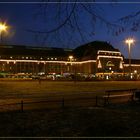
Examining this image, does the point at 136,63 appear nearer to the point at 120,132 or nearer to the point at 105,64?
the point at 105,64

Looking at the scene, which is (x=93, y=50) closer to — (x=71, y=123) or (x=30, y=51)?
(x=30, y=51)

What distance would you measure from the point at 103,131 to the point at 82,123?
1.79 m

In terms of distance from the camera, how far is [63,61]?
141m

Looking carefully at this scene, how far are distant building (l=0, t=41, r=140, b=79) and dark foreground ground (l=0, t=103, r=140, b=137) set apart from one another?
11049 centimetres

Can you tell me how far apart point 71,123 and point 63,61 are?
126556 mm

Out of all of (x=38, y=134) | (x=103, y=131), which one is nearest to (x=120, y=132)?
(x=103, y=131)

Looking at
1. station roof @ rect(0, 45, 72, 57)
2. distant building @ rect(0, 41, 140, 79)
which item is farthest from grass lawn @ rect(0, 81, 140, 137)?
station roof @ rect(0, 45, 72, 57)

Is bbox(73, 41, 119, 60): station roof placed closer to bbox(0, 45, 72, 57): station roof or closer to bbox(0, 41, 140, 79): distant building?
bbox(0, 41, 140, 79): distant building

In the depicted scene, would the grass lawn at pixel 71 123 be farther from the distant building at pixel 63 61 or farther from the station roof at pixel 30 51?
the station roof at pixel 30 51

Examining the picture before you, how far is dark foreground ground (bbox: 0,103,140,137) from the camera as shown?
12492 millimetres

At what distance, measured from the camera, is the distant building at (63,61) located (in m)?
130

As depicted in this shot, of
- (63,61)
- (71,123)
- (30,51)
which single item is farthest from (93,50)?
(71,123)

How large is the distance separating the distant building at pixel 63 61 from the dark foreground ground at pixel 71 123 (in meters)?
110

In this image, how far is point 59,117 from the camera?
1590cm
